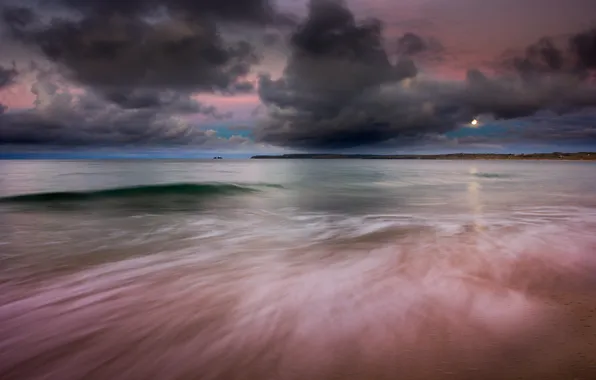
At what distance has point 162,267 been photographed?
7340 millimetres

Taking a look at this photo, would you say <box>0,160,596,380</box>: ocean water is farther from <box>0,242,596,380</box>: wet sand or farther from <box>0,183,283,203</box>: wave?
<box>0,183,283,203</box>: wave

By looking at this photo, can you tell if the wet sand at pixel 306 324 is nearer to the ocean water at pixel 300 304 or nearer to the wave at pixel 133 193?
the ocean water at pixel 300 304

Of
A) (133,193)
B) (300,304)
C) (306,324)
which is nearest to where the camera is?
(306,324)

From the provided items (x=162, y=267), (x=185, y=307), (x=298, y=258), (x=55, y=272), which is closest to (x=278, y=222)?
(x=298, y=258)

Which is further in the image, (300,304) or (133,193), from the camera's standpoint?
(133,193)

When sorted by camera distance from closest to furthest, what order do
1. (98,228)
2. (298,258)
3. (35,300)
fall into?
1. (35,300)
2. (298,258)
3. (98,228)

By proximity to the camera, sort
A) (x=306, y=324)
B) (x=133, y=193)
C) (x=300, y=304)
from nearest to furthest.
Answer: (x=306, y=324)
(x=300, y=304)
(x=133, y=193)

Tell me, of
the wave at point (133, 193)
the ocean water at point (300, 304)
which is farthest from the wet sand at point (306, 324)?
the wave at point (133, 193)

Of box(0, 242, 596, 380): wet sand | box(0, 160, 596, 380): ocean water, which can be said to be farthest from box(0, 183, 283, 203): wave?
box(0, 242, 596, 380): wet sand

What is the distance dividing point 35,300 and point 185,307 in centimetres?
225

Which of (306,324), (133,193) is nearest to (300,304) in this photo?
(306,324)

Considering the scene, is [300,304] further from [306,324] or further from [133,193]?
[133,193]

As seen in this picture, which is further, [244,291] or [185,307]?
[244,291]

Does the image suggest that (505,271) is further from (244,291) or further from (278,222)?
(278,222)
